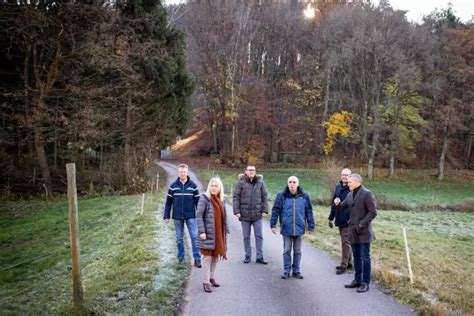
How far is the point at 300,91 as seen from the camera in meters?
55.4

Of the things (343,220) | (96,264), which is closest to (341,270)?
(343,220)

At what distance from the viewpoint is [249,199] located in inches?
385

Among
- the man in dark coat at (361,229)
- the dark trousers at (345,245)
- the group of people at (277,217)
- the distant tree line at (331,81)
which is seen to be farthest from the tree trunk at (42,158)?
the distant tree line at (331,81)

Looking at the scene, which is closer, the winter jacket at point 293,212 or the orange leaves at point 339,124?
the winter jacket at point 293,212

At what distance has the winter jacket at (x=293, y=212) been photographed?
340 inches

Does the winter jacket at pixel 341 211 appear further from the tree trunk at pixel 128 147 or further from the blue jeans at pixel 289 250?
the tree trunk at pixel 128 147

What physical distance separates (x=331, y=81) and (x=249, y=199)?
146ft

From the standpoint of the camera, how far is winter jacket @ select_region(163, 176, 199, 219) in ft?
31.8

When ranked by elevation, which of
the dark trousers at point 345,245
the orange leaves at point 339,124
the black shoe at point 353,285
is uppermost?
the orange leaves at point 339,124

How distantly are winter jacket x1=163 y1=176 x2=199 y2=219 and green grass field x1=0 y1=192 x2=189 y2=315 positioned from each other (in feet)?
3.45

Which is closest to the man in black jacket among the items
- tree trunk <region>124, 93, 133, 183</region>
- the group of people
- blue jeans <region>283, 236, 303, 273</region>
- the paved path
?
the group of people

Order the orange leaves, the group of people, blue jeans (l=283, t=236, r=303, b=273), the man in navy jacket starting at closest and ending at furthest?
the group of people, blue jeans (l=283, t=236, r=303, b=273), the man in navy jacket, the orange leaves

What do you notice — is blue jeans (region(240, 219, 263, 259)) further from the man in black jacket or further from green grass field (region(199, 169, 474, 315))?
green grass field (region(199, 169, 474, 315))

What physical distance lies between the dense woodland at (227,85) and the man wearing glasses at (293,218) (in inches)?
694
